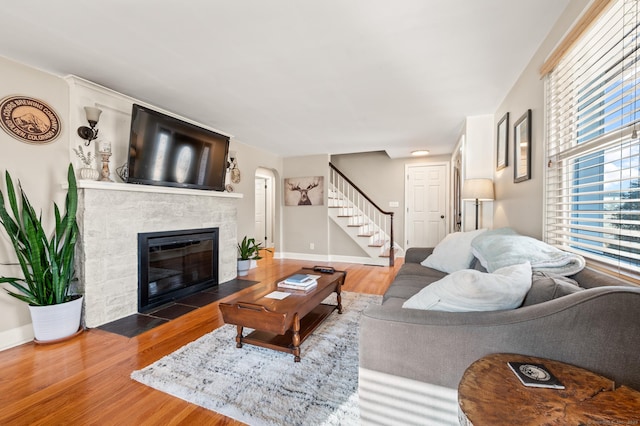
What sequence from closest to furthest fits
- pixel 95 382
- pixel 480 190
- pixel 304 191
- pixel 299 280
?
1. pixel 95 382
2. pixel 299 280
3. pixel 480 190
4. pixel 304 191

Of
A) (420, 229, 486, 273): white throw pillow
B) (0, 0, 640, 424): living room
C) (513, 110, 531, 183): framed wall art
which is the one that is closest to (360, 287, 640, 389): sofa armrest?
(0, 0, 640, 424): living room

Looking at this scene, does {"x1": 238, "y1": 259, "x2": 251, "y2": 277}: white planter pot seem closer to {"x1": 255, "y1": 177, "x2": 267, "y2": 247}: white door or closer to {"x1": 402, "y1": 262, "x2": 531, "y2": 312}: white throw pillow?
{"x1": 255, "y1": 177, "x2": 267, "y2": 247}: white door

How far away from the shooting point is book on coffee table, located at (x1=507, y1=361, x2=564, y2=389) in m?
0.78

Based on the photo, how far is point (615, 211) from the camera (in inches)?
49.6

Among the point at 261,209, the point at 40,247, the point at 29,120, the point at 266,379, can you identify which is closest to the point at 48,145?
the point at 29,120

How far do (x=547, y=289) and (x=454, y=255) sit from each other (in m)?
1.45

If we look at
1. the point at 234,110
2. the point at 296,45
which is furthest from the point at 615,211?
the point at 234,110

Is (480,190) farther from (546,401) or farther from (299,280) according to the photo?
(546,401)

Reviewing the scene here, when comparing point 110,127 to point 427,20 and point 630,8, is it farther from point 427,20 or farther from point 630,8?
point 630,8

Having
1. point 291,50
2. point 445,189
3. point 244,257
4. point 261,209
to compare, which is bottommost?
point 244,257

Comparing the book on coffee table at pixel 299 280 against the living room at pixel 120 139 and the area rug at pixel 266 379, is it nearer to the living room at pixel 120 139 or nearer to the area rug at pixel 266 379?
the area rug at pixel 266 379

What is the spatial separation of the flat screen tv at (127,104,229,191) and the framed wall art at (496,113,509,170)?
10.8ft

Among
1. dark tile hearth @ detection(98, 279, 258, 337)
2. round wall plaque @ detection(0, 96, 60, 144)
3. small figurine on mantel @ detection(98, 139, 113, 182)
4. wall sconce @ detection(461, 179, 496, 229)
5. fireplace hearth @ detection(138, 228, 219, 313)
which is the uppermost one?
round wall plaque @ detection(0, 96, 60, 144)

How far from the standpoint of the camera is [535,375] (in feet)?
2.71
